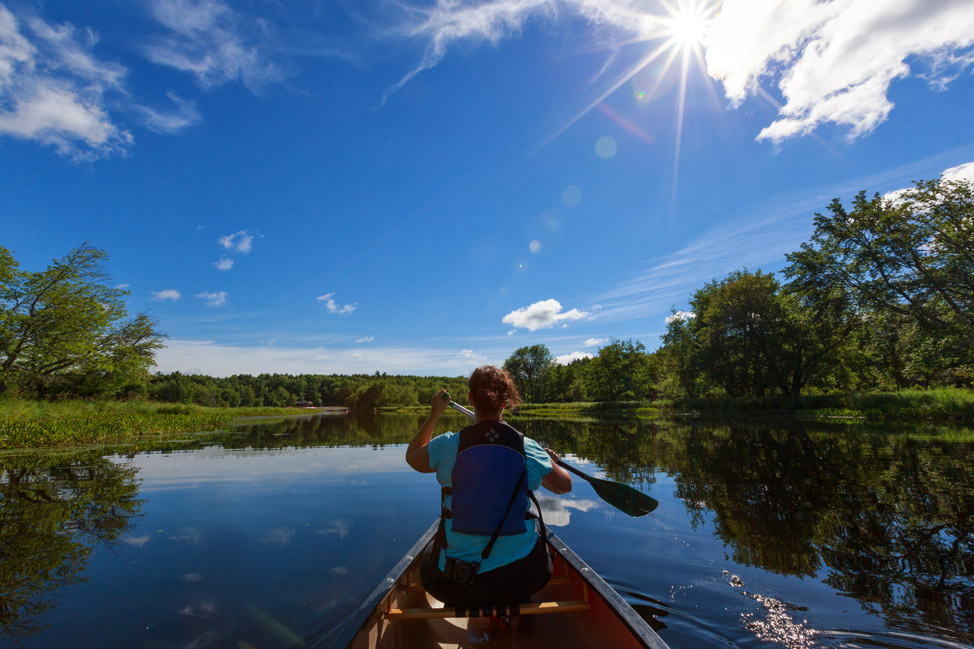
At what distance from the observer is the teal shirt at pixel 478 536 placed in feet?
7.83

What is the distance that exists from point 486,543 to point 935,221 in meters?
34.7

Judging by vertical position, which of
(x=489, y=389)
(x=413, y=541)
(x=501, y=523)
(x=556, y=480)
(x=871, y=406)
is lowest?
(x=413, y=541)

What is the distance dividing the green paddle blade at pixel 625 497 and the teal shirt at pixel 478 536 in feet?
5.11

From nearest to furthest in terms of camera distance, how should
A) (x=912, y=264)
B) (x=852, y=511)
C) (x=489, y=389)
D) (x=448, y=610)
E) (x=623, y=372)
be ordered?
(x=489, y=389), (x=448, y=610), (x=852, y=511), (x=912, y=264), (x=623, y=372)

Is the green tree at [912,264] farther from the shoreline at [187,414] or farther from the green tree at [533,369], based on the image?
the green tree at [533,369]

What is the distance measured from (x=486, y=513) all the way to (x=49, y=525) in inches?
321

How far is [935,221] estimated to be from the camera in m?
24.0

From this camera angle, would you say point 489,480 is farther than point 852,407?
No

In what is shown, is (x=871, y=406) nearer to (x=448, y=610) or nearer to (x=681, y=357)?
(x=681, y=357)

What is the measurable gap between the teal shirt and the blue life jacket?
6 cm

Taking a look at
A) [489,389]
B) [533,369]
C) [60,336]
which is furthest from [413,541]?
[533,369]

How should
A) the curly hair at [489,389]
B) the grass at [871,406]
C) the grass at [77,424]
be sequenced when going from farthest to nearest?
the grass at [871,406] < the grass at [77,424] < the curly hair at [489,389]

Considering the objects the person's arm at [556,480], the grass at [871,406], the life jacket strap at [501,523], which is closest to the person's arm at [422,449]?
the life jacket strap at [501,523]

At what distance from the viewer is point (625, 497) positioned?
4.10m
